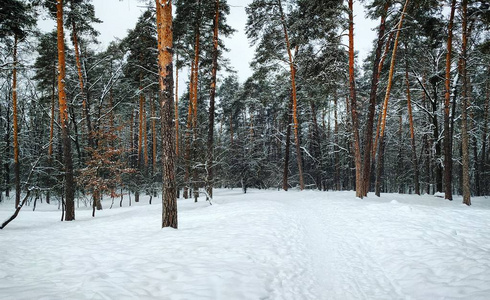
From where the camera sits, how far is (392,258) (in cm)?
446

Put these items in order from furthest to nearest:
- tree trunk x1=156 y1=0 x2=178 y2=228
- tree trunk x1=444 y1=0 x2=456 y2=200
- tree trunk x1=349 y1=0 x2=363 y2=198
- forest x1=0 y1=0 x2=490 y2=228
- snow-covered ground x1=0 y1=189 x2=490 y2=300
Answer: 1. tree trunk x1=444 y1=0 x2=456 y2=200
2. tree trunk x1=349 y1=0 x2=363 y2=198
3. forest x1=0 y1=0 x2=490 y2=228
4. tree trunk x1=156 y1=0 x2=178 y2=228
5. snow-covered ground x1=0 y1=189 x2=490 y2=300

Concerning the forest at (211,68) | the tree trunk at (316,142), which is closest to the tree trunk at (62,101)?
the forest at (211,68)

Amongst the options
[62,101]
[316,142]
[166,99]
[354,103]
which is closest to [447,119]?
[354,103]

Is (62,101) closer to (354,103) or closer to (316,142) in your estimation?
(354,103)

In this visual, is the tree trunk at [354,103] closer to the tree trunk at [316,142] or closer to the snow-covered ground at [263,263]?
the snow-covered ground at [263,263]

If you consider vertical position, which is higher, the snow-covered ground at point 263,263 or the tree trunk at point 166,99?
the tree trunk at point 166,99

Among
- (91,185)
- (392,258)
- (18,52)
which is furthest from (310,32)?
(18,52)

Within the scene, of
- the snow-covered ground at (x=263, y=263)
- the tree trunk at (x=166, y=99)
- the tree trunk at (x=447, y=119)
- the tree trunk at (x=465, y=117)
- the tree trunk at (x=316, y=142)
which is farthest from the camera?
the tree trunk at (x=316, y=142)

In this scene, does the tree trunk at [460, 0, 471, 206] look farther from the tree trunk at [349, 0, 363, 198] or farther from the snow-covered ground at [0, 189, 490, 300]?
the snow-covered ground at [0, 189, 490, 300]

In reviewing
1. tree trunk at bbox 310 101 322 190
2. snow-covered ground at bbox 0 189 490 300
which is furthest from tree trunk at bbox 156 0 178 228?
tree trunk at bbox 310 101 322 190

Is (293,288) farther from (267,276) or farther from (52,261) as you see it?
(52,261)

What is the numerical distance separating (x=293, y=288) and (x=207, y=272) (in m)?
1.38

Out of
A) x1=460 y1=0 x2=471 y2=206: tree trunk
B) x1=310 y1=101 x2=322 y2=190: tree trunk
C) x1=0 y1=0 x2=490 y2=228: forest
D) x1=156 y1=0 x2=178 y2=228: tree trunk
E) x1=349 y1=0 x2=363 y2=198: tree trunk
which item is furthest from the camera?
x1=310 y1=101 x2=322 y2=190: tree trunk

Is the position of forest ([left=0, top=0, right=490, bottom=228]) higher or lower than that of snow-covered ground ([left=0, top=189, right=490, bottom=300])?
higher
